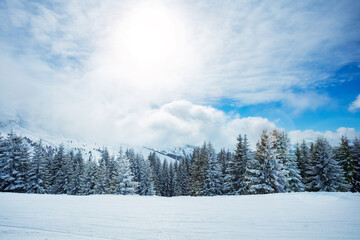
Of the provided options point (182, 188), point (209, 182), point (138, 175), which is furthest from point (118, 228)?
point (182, 188)

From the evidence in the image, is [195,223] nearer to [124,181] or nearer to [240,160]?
[240,160]

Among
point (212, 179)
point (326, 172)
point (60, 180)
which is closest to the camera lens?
point (326, 172)

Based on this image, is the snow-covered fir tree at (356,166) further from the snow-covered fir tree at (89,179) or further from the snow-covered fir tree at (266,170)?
the snow-covered fir tree at (89,179)

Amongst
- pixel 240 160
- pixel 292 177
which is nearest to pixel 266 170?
pixel 240 160

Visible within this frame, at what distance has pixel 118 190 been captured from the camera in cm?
3031

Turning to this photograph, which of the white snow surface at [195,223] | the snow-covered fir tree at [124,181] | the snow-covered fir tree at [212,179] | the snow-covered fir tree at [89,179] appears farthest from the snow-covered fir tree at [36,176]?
the snow-covered fir tree at [212,179]

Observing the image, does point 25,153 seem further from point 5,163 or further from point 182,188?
point 182,188

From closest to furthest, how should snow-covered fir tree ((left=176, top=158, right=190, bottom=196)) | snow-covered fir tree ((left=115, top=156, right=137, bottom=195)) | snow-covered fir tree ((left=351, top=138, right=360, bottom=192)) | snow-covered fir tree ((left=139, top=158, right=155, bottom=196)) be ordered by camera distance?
1. snow-covered fir tree ((left=351, top=138, right=360, bottom=192))
2. snow-covered fir tree ((left=115, top=156, right=137, bottom=195))
3. snow-covered fir tree ((left=139, top=158, right=155, bottom=196))
4. snow-covered fir tree ((left=176, top=158, right=190, bottom=196))

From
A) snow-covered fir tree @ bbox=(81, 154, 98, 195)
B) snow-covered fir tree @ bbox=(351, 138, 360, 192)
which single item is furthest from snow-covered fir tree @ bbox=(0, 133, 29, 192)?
snow-covered fir tree @ bbox=(351, 138, 360, 192)

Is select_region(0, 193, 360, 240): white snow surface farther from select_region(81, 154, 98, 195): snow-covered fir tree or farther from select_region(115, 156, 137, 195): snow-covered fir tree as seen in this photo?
select_region(81, 154, 98, 195): snow-covered fir tree

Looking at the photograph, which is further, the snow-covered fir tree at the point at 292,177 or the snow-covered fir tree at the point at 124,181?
the snow-covered fir tree at the point at 124,181

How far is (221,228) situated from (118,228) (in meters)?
3.61

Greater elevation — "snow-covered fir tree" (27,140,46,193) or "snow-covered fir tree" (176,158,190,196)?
"snow-covered fir tree" (27,140,46,193)

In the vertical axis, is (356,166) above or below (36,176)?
above
